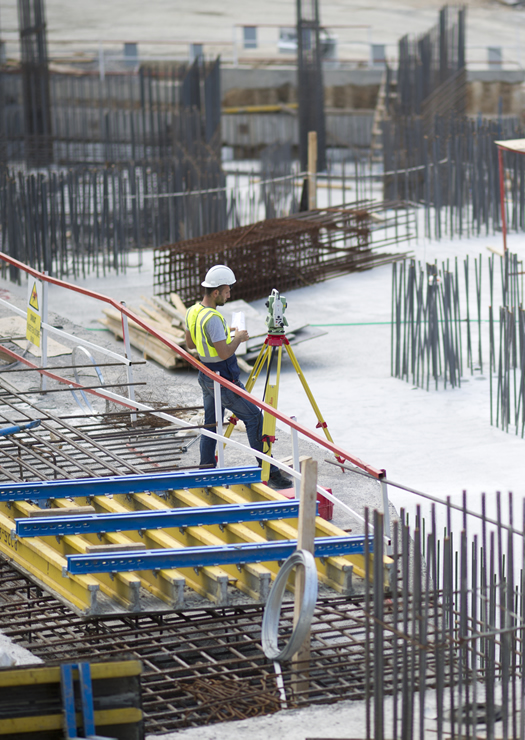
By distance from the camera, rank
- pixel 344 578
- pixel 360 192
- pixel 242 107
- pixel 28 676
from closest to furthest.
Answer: pixel 28 676, pixel 344 578, pixel 360 192, pixel 242 107

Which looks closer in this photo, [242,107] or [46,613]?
[46,613]

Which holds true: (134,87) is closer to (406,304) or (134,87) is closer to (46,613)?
(406,304)

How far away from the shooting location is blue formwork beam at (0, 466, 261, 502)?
273 inches

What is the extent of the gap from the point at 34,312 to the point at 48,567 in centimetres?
382

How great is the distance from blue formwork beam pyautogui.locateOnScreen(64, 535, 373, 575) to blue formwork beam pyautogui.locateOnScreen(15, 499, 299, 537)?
1.46 ft

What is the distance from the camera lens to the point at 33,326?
9695 mm

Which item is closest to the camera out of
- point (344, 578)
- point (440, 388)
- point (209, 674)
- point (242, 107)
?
point (209, 674)

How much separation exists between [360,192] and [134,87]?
36.4 ft

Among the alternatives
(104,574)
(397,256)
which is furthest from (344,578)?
(397,256)

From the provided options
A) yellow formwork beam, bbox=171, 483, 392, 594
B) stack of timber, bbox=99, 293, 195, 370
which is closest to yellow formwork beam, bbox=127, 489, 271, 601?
yellow formwork beam, bbox=171, 483, 392, 594

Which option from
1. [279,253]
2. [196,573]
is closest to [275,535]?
[196,573]

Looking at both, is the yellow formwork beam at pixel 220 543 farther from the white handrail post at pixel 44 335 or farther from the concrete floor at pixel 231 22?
the concrete floor at pixel 231 22

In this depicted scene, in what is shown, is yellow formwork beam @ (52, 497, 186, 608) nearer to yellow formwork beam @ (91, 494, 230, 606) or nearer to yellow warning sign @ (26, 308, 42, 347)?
yellow formwork beam @ (91, 494, 230, 606)

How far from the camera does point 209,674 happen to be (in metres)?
5.73
